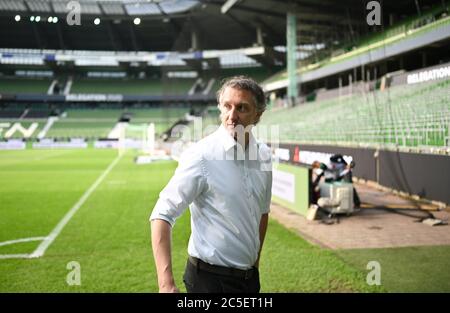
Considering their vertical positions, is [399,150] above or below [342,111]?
below

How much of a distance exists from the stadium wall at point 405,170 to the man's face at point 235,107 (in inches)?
96.0

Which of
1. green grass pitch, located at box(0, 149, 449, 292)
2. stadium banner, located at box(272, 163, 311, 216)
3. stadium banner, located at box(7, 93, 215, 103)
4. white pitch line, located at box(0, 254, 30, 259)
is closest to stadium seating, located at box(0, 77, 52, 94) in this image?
stadium banner, located at box(7, 93, 215, 103)

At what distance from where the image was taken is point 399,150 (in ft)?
25.9

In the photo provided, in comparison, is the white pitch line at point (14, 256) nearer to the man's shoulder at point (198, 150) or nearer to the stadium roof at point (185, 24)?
the stadium roof at point (185, 24)

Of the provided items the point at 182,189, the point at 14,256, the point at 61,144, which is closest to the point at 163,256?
the point at 182,189

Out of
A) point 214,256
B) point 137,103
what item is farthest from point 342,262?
point 137,103

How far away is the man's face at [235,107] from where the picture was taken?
1.87 metres

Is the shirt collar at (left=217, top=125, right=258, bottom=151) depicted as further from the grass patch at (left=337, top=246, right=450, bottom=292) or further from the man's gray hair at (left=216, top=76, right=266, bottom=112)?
the grass patch at (left=337, top=246, right=450, bottom=292)

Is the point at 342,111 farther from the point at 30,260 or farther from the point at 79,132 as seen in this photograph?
the point at 79,132

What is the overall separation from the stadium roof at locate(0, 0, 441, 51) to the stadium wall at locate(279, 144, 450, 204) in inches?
92.8

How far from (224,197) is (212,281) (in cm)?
44

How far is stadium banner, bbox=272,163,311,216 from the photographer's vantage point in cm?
721

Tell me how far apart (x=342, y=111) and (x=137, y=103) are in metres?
40.4

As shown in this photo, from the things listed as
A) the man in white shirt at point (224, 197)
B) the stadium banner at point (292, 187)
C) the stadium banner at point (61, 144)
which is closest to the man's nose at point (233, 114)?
the man in white shirt at point (224, 197)
